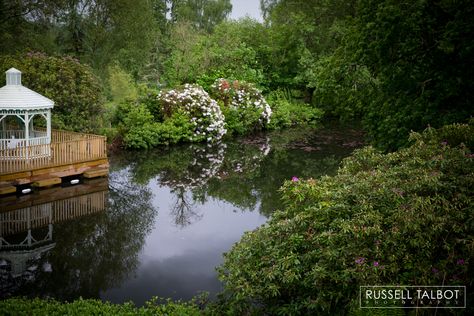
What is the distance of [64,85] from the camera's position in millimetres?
21359

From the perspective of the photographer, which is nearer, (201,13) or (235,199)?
(235,199)

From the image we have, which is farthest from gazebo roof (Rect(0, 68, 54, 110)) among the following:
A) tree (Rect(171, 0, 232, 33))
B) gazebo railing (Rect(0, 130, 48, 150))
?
tree (Rect(171, 0, 232, 33))

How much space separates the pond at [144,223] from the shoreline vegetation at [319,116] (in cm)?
199

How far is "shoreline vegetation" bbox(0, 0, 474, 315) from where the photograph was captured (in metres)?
6.87

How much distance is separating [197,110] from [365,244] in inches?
847

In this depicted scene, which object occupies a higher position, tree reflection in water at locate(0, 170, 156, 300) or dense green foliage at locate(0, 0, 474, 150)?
dense green foliage at locate(0, 0, 474, 150)

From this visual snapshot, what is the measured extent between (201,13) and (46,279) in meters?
58.8

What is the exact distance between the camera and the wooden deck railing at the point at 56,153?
54.3 ft

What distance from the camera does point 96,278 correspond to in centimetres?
1081

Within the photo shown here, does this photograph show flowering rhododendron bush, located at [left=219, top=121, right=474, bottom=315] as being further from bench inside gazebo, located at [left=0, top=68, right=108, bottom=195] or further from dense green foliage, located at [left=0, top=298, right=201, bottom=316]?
bench inside gazebo, located at [left=0, top=68, right=108, bottom=195]

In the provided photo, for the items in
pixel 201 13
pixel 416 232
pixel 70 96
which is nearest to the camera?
pixel 416 232

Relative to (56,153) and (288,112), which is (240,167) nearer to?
(56,153)

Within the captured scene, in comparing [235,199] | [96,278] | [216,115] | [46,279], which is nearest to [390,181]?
[96,278]

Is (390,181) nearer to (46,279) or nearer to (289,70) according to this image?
(46,279)
